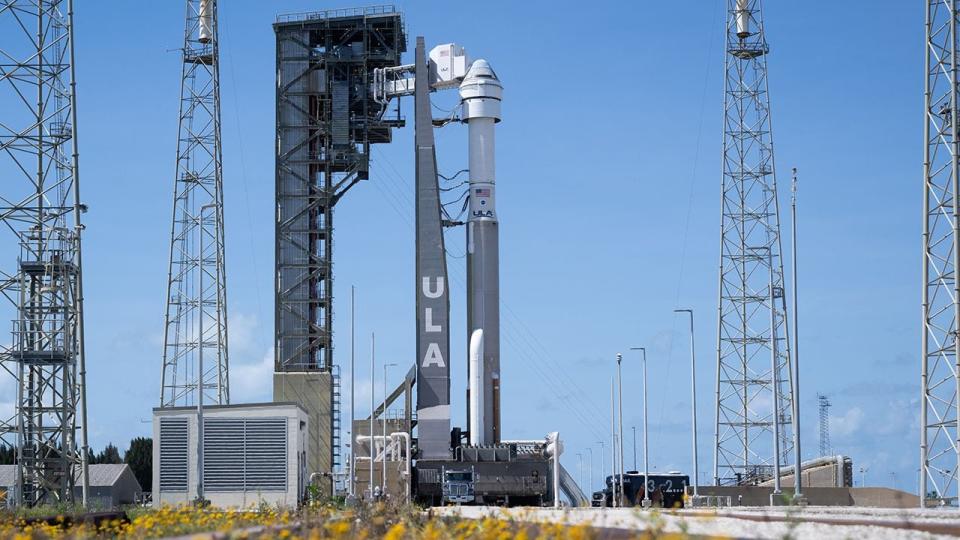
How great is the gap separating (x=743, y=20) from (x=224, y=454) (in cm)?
3307

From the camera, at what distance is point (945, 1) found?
5050 cm

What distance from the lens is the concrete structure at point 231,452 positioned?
59.3 metres

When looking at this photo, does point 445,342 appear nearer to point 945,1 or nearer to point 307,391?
point 307,391

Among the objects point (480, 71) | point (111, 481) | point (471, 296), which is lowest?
point (111, 481)

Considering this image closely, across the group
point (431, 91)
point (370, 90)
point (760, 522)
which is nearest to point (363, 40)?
point (370, 90)

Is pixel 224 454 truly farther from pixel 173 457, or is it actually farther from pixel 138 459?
pixel 138 459

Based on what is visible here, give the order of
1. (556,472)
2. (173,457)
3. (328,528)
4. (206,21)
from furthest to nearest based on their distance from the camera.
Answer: (206,21), (173,457), (556,472), (328,528)

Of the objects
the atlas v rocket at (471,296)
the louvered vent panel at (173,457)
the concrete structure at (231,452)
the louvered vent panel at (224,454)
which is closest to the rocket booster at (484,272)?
the atlas v rocket at (471,296)

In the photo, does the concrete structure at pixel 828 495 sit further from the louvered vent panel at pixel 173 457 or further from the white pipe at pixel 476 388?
the louvered vent panel at pixel 173 457

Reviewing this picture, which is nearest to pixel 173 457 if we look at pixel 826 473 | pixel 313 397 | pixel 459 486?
pixel 459 486

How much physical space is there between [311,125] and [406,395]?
60.2ft

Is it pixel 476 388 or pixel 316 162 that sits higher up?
pixel 316 162

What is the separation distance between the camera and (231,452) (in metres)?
59.7

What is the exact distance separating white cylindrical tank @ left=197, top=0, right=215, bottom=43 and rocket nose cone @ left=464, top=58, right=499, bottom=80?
538 inches
